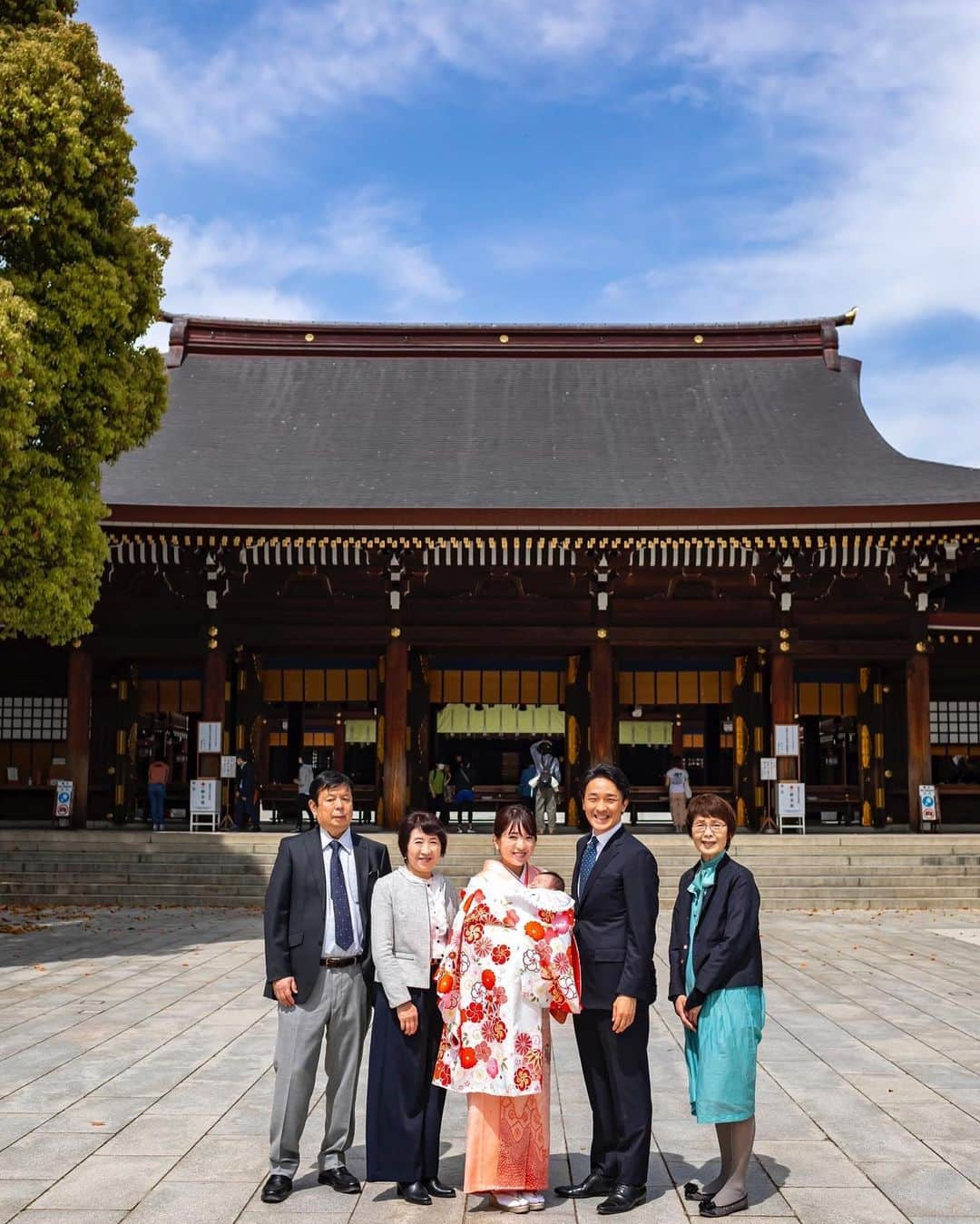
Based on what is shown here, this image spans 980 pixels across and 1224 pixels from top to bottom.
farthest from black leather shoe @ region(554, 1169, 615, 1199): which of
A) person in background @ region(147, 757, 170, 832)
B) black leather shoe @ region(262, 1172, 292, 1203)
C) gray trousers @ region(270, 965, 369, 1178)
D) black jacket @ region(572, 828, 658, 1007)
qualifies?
person in background @ region(147, 757, 170, 832)

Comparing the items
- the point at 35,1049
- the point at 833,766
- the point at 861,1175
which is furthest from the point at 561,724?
the point at 861,1175

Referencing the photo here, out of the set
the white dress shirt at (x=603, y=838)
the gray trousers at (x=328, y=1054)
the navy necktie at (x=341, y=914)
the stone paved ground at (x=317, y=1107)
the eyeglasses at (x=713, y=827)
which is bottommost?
the stone paved ground at (x=317, y=1107)

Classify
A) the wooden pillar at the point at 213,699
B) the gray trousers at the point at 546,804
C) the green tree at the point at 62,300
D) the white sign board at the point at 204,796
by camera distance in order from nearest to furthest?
the green tree at the point at 62,300 → the white sign board at the point at 204,796 → the wooden pillar at the point at 213,699 → the gray trousers at the point at 546,804

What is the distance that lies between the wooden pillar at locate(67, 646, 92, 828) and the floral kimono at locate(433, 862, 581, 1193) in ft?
45.9

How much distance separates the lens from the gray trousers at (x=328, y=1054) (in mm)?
4836

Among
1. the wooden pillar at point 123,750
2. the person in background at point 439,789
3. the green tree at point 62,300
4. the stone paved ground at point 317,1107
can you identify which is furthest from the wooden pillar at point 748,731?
the green tree at point 62,300

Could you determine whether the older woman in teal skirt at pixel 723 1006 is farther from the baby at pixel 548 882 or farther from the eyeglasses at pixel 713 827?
the baby at pixel 548 882

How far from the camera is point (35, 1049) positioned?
23.6 ft

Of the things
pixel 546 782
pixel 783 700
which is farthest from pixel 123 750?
pixel 783 700

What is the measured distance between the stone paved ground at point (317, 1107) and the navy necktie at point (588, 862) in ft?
4.11

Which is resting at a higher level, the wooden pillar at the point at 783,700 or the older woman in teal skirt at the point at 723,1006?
the wooden pillar at the point at 783,700

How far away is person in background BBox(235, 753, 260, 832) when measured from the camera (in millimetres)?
17922

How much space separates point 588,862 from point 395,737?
12.8 meters

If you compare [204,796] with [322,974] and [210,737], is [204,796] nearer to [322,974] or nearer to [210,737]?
[210,737]
